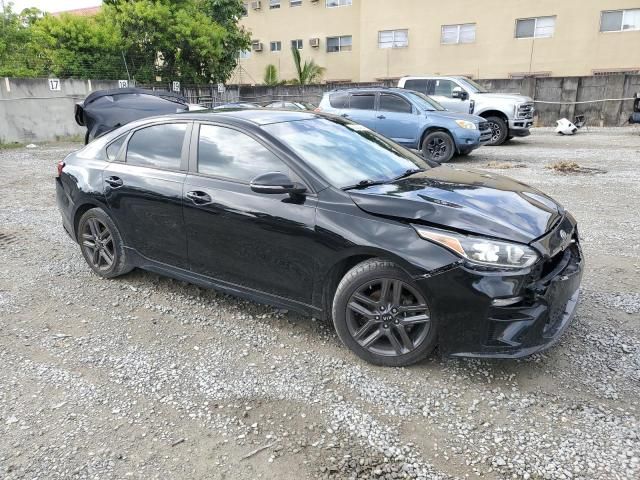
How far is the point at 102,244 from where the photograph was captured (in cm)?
459

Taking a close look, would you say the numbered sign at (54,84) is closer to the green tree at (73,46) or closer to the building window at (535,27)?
the green tree at (73,46)

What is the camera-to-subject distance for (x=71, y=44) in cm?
1830

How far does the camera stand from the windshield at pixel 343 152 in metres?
3.52

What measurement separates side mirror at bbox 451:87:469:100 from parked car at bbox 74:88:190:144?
25.2ft

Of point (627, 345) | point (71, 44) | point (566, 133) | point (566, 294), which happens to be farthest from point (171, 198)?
point (71, 44)

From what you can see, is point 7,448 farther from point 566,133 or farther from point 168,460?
point 566,133

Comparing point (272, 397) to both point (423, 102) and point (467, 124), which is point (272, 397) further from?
point (423, 102)

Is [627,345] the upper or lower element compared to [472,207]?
lower

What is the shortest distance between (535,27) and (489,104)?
13325mm

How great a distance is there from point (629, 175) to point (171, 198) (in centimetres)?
854

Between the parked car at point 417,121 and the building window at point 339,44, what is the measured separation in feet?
64.2

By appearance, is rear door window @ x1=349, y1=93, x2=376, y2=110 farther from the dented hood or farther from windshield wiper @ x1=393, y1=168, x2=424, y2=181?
the dented hood

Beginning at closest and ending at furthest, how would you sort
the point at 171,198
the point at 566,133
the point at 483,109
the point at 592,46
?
the point at 171,198 → the point at 483,109 → the point at 566,133 → the point at 592,46

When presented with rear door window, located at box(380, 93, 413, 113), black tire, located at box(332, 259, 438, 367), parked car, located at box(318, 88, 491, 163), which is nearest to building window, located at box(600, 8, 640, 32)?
parked car, located at box(318, 88, 491, 163)
